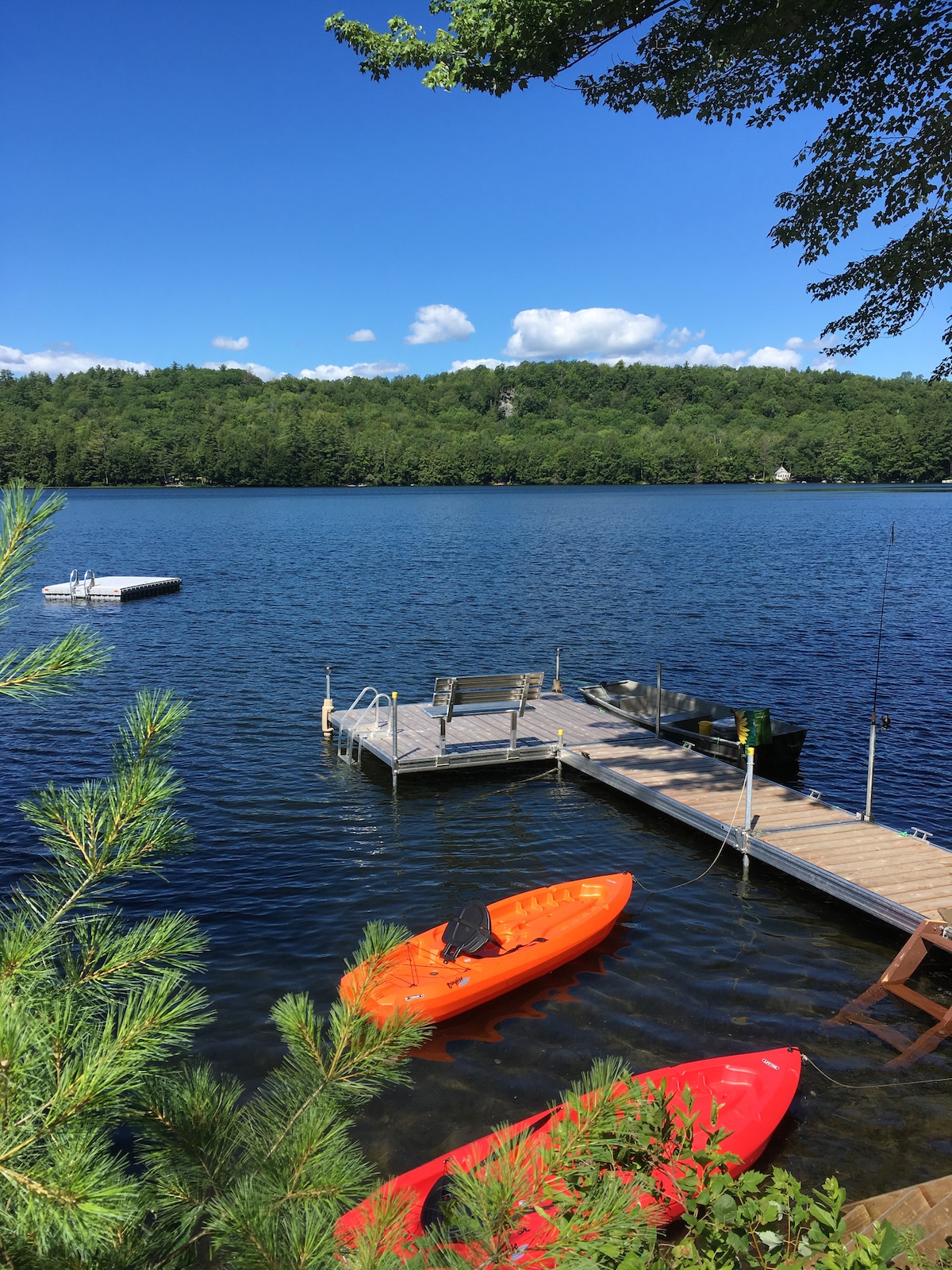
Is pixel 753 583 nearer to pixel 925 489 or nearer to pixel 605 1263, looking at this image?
pixel 605 1263

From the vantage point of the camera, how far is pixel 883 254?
12656mm

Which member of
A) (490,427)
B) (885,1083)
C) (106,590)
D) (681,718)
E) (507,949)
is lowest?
(885,1083)

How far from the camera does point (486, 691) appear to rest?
16250 mm

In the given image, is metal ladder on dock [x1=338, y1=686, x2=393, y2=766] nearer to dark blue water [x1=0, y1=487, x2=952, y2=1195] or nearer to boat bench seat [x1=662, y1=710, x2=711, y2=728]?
dark blue water [x1=0, y1=487, x2=952, y2=1195]

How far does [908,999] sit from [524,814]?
6899mm

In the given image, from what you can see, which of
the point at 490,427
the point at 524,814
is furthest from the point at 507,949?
the point at 490,427

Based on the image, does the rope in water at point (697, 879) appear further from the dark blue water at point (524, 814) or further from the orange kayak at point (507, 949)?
the orange kayak at point (507, 949)

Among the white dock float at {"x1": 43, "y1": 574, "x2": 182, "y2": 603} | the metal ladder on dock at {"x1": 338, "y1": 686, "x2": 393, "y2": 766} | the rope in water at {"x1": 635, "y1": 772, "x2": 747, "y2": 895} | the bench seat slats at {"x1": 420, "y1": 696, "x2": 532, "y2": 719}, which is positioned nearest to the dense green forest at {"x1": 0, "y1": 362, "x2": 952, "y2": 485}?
the white dock float at {"x1": 43, "y1": 574, "x2": 182, "y2": 603}

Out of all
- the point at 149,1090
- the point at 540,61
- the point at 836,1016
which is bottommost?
the point at 836,1016

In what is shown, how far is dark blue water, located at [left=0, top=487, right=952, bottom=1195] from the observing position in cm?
864

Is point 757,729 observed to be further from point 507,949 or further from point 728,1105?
point 728,1105

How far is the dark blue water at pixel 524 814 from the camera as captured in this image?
864cm

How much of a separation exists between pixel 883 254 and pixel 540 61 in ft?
18.3

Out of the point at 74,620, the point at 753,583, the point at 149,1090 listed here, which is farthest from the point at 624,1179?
the point at 753,583
